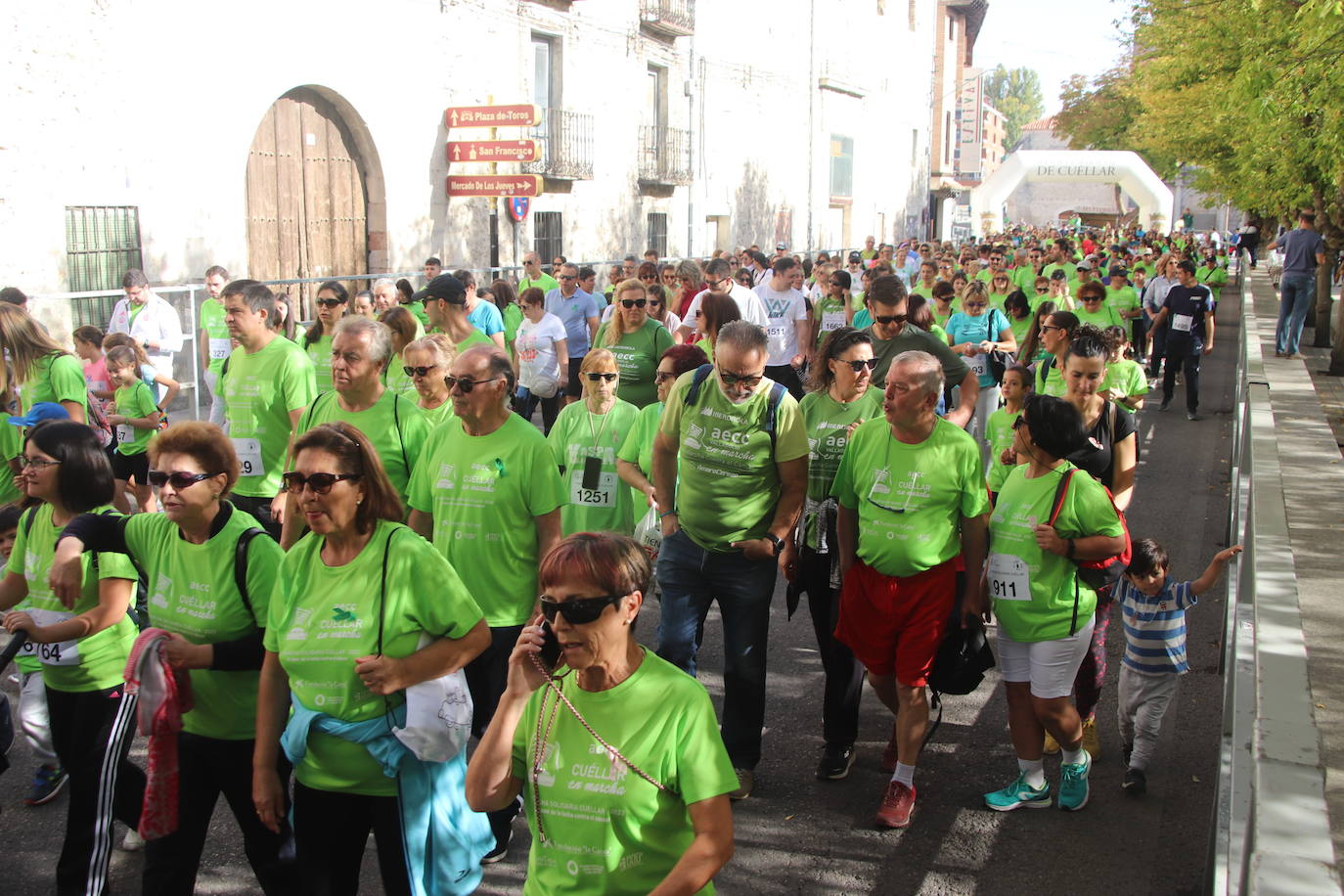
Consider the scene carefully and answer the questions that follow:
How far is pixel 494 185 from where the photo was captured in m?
19.2

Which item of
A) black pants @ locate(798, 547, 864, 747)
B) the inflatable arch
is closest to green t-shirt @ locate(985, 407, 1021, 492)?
black pants @ locate(798, 547, 864, 747)

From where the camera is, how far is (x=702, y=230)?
29312mm

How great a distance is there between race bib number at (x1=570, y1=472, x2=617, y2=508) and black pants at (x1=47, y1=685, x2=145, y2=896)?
223cm

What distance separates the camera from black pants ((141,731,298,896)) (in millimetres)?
3703

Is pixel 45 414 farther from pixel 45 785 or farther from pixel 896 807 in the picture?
pixel 896 807

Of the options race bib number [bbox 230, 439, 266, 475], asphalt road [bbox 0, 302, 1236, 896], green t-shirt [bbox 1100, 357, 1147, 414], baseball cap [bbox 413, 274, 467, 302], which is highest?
baseball cap [bbox 413, 274, 467, 302]

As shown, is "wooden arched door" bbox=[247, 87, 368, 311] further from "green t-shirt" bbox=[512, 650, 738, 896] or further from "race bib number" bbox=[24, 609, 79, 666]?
"green t-shirt" bbox=[512, 650, 738, 896]

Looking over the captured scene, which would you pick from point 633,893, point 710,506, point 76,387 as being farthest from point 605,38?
point 633,893

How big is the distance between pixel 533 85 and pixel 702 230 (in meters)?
7.81

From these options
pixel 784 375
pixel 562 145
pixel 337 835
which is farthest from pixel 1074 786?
pixel 562 145

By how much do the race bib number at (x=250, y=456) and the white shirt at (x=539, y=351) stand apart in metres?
3.97

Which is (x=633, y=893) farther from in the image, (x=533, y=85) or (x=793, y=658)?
(x=533, y=85)

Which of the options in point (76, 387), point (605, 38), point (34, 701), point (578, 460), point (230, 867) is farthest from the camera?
point (605, 38)

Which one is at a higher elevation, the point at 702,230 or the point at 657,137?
the point at 657,137
